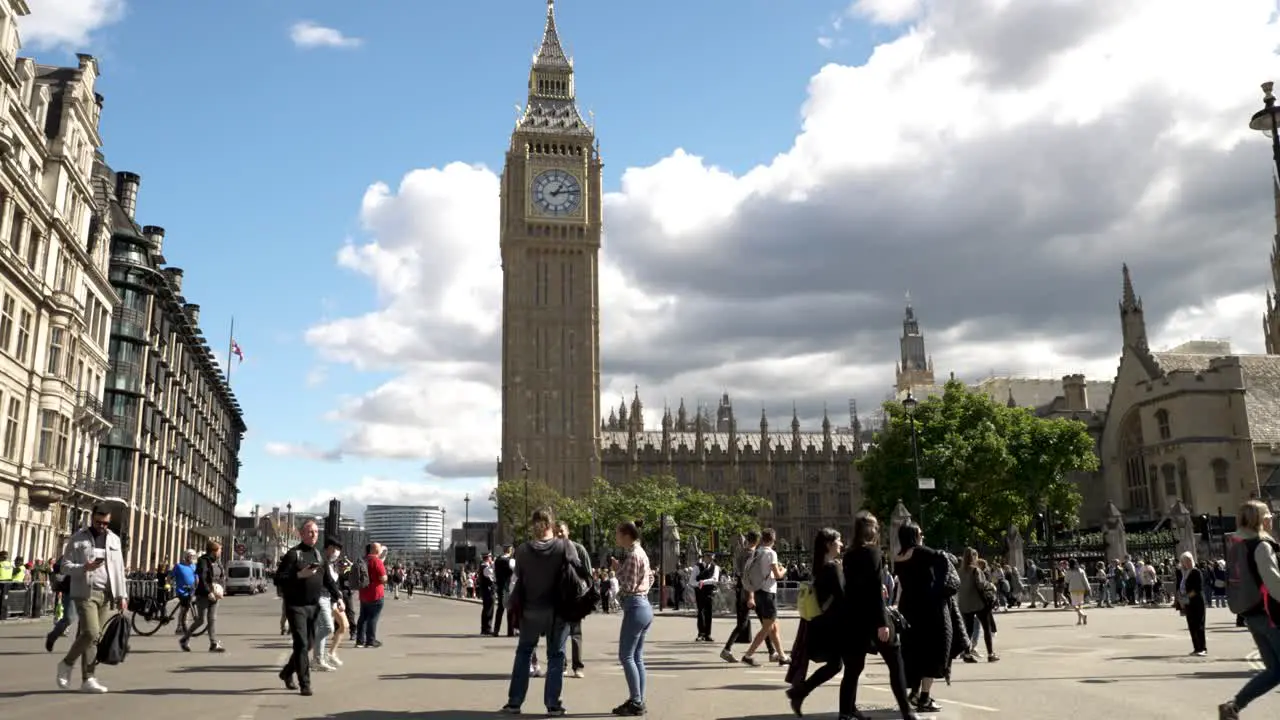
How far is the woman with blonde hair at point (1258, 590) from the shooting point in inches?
332

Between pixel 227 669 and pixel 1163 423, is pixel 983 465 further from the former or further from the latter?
pixel 227 669

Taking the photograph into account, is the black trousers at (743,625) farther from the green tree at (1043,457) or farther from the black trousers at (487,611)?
the green tree at (1043,457)

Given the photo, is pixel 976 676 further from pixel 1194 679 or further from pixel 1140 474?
pixel 1140 474

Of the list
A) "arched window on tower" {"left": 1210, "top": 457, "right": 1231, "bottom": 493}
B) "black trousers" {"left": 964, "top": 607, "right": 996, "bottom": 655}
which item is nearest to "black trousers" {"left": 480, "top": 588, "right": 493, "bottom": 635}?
"black trousers" {"left": 964, "top": 607, "right": 996, "bottom": 655}

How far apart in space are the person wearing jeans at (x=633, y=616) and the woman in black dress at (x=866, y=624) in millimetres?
1896

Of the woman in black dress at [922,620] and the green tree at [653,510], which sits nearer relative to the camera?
the woman in black dress at [922,620]

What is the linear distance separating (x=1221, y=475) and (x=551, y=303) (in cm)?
6541

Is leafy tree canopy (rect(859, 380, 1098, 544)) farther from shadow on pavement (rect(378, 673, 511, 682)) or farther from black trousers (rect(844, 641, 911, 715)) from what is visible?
black trousers (rect(844, 641, 911, 715))

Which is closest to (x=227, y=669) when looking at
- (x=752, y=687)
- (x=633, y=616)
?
(x=633, y=616)

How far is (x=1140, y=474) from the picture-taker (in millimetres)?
69125

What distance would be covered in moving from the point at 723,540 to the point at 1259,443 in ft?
135

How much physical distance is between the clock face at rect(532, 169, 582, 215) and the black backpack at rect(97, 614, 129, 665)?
99.3 m

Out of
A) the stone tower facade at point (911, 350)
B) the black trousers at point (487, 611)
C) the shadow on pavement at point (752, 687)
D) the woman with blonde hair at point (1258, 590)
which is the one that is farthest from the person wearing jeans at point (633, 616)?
the stone tower facade at point (911, 350)

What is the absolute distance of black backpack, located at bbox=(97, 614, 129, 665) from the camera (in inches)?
437
